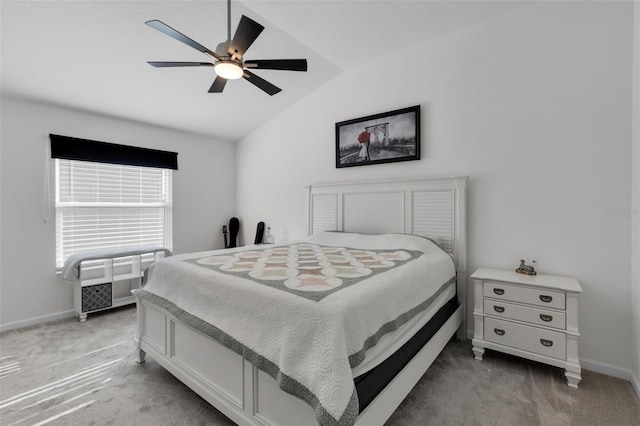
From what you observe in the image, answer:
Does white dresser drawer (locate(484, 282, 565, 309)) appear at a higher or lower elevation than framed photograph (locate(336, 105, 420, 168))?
lower

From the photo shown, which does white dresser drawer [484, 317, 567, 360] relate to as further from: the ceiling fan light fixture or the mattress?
the ceiling fan light fixture

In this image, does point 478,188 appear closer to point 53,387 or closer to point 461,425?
point 461,425

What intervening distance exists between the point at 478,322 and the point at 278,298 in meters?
1.87

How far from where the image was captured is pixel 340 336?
3.86 feet

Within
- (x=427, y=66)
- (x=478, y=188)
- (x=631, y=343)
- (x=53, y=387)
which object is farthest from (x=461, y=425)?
(x=427, y=66)

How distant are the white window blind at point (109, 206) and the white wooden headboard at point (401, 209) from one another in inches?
88.9

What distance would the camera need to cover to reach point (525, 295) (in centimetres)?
215

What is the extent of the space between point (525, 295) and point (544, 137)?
4.40 feet

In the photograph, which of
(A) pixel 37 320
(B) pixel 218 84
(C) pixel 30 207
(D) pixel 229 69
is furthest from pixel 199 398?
(C) pixel 30 207

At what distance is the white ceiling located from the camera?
227 centimetres

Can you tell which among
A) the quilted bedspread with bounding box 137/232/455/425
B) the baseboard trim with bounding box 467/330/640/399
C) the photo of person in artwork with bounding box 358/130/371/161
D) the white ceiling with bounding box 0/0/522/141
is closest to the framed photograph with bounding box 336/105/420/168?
the photo of person in artwork with bounding box 358/130/371/161

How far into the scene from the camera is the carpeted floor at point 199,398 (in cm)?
169

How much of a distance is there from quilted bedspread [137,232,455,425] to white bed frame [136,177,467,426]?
0.15 m

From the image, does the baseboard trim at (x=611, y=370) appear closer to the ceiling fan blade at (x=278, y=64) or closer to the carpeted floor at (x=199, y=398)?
the carpeted floor at (x=199, y=398)
